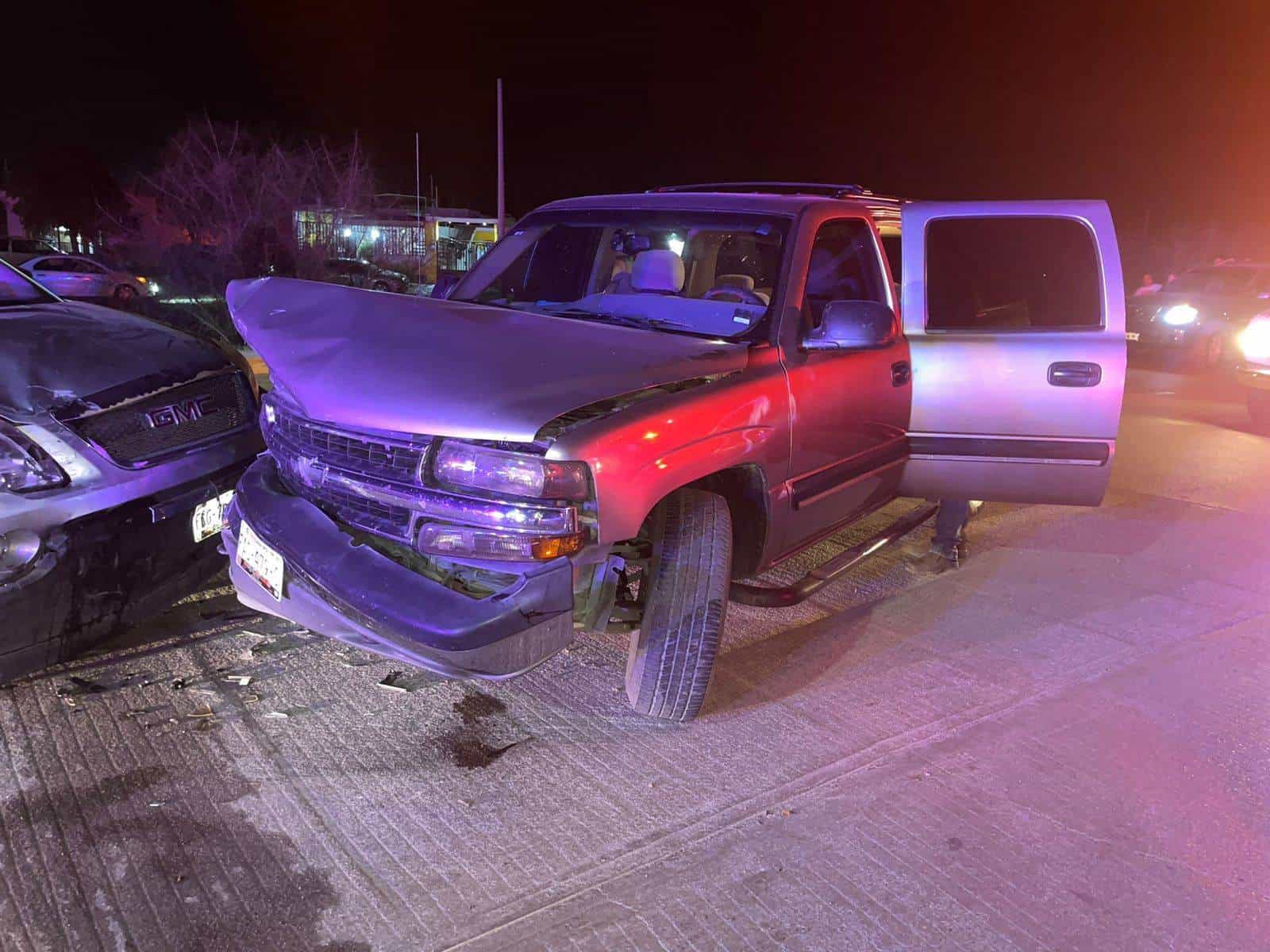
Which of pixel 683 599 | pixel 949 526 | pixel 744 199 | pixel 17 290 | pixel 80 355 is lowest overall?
pixel 949 526

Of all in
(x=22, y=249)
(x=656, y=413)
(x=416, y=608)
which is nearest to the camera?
(x=416, y=608)

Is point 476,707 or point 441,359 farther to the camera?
point 476,707

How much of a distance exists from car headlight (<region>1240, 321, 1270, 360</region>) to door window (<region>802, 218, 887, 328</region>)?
6674 millimetres

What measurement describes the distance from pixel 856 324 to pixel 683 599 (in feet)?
4.11

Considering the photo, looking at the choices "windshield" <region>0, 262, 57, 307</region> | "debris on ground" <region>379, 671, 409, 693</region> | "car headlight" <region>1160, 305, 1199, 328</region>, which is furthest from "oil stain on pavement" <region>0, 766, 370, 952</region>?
"car headlight" <region>1160, 305, 1199, 328</region>

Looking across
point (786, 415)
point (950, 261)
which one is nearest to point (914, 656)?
point (786, 415)

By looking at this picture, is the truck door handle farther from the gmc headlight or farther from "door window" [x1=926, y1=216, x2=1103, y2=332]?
the gmc headlight

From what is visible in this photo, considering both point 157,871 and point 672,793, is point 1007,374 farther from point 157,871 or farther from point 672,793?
point 157,871

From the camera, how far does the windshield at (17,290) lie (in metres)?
4.40

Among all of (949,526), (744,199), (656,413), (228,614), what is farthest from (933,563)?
(228,614)

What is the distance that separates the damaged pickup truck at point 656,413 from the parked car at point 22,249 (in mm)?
21046

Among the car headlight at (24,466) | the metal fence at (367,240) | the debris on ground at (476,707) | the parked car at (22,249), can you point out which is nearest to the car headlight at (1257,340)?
the debris on ground at (476,707)

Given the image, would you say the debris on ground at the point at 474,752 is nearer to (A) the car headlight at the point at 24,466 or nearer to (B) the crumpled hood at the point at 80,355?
(A) the car headlight at the point at 24,466

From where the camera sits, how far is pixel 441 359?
3.10 metres
